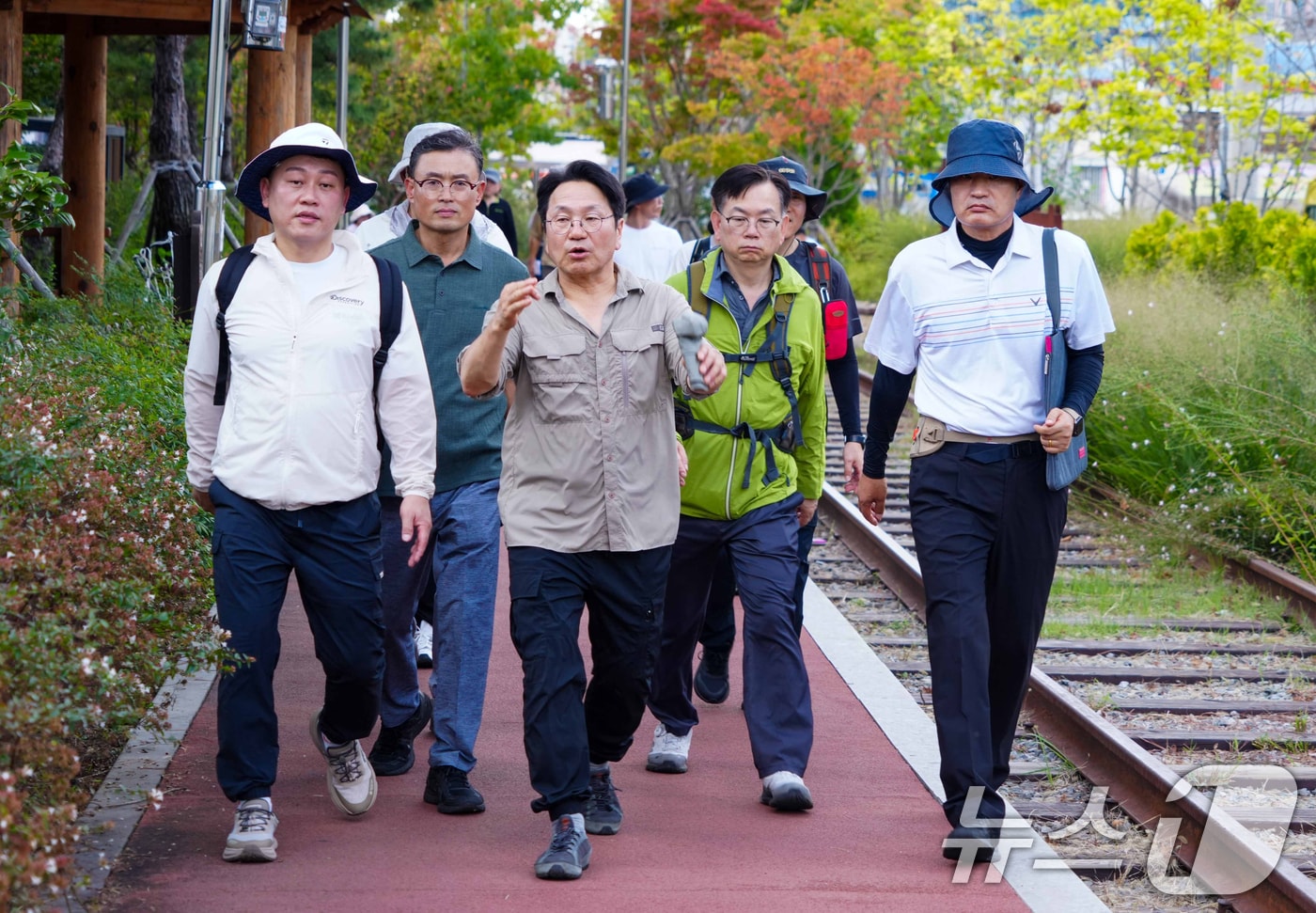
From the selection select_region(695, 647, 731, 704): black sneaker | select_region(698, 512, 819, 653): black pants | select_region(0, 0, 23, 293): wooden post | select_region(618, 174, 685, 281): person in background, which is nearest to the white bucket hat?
select_region(698, 512, 819, 653): black pants

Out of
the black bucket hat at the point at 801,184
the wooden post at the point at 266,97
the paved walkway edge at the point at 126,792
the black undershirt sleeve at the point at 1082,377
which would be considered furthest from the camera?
the wooden post at the point at 266,97

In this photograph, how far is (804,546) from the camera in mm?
6648

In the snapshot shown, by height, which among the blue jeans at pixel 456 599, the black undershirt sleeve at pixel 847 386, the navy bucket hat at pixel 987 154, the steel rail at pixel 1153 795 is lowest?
the steel rail at pixel 1153 795

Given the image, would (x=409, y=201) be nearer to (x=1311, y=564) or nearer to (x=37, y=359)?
(x=37, y=359)

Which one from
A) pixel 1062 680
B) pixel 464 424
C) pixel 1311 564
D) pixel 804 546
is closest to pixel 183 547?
pixel 464 424

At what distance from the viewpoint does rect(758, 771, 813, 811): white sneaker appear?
547 cm

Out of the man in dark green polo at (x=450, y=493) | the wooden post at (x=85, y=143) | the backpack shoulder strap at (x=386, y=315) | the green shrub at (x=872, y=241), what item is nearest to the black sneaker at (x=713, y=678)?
the man in dark green polo at (x=450, y=493)

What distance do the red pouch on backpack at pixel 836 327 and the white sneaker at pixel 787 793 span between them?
1.90 m

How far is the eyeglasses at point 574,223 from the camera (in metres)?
5.00

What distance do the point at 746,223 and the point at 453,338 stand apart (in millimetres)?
1073

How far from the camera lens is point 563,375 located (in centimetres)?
500

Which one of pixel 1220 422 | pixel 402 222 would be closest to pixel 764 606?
pixel 402 222

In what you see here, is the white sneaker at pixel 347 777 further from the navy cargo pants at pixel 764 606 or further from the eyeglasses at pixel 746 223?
the eyeglasses at pixel 746 223

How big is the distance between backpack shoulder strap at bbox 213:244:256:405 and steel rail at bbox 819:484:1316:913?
3213 millimetres
